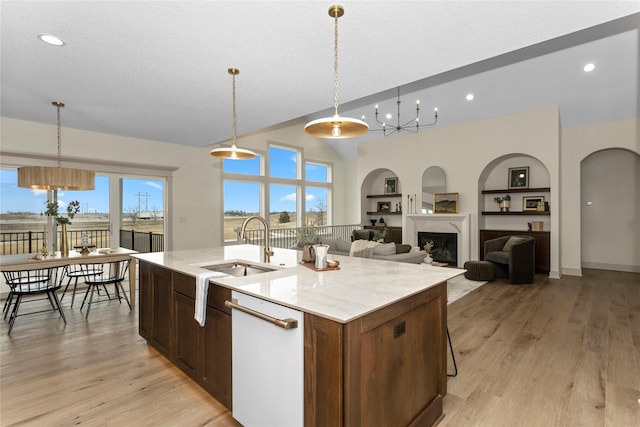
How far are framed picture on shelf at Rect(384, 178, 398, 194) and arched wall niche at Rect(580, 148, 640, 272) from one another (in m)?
4.14

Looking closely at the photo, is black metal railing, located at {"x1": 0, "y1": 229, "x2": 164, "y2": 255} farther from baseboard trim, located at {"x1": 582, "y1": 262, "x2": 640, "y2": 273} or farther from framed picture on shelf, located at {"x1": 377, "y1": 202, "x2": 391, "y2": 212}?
baseboard trim, located at {"x1": 582, "y1": 262, "x2": 640, "y2": 273}

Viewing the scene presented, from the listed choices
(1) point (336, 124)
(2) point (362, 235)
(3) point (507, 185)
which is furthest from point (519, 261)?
(1) point (336, 124)

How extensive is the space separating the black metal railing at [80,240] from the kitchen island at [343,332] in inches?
126

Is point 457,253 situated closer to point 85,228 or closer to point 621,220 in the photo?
point 621,220

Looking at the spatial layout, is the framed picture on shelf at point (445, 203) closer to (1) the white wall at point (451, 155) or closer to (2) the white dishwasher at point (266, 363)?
(1) the white wall at point (451, 155)

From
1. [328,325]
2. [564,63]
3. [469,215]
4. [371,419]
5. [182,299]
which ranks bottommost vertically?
[371,419]

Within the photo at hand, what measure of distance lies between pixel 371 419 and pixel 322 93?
323cm

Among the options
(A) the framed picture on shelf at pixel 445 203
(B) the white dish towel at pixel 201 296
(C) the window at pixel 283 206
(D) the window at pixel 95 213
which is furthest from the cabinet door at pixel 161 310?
(A) the framed picture on shelf at pixel 445 203

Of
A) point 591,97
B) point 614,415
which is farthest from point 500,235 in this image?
point 614,415

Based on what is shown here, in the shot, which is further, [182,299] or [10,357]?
[10,357]

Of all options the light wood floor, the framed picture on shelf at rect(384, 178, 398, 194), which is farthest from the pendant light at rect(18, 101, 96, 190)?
the framed picture on shelf at rect(384, 178, 398, 194)

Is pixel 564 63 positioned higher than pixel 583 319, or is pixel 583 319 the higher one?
pixel 564 63

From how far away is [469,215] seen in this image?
699 centimetres

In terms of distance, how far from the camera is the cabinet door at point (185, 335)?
2229mm
